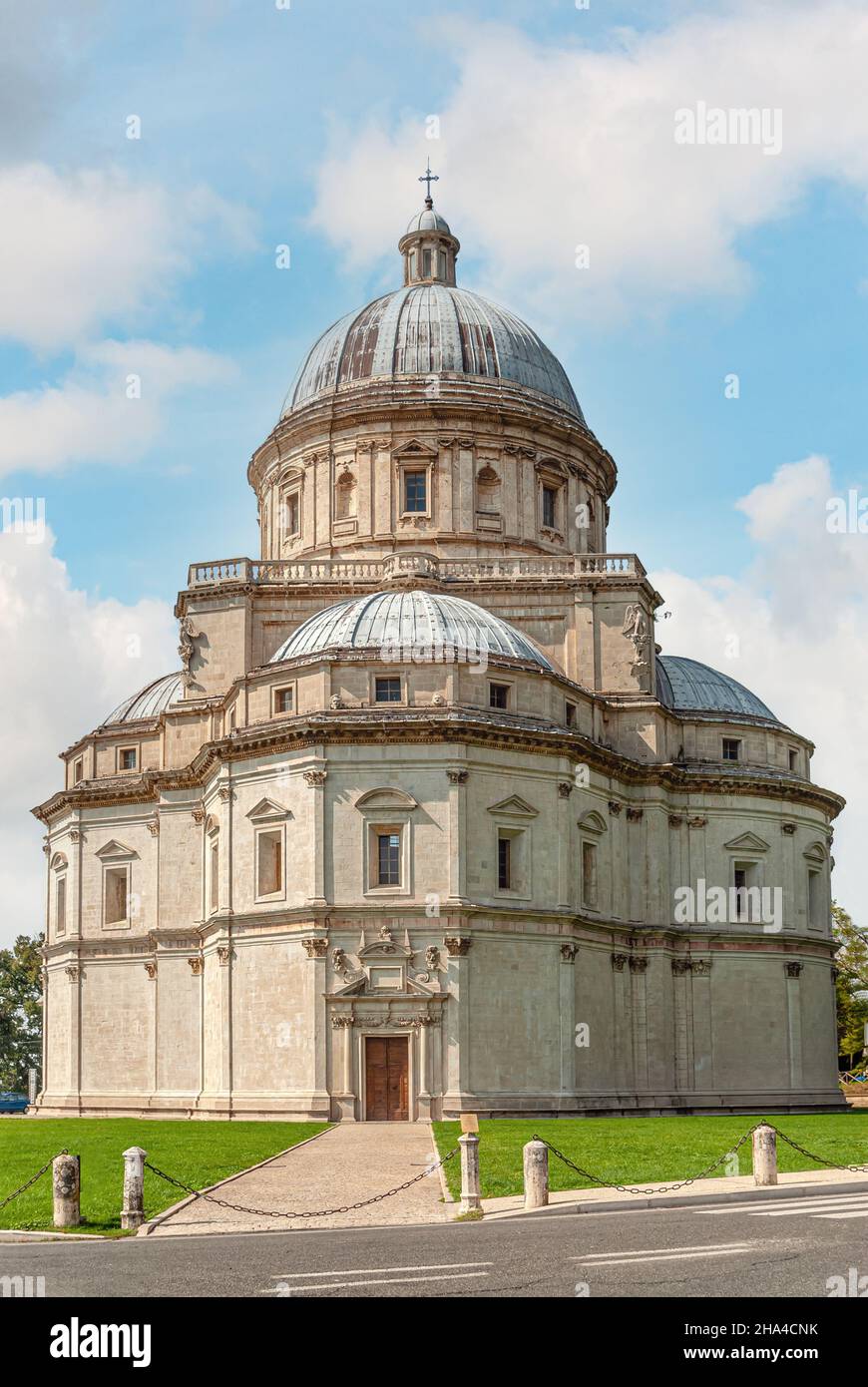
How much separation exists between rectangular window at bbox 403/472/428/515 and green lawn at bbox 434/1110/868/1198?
2664cm

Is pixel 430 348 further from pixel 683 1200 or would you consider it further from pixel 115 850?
pixel 683 1200

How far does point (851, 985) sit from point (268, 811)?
4512 cm

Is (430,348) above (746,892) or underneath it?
above

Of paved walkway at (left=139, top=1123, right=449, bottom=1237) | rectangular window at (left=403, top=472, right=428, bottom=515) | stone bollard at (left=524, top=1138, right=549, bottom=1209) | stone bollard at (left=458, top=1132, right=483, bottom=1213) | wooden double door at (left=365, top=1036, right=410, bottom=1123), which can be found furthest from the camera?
rectangular window at (left=403, top=472, right=428, bottom=515)

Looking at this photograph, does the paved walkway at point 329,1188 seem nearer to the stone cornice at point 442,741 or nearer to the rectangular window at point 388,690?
the stone cornice at point 442,741

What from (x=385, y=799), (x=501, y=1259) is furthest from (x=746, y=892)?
(x=501, y=1259)

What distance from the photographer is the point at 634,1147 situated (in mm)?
36719

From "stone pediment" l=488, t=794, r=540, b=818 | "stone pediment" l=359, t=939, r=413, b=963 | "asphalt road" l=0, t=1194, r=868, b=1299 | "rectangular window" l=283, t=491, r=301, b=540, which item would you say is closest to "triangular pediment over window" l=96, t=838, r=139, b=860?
"rectangular window" l=283, t=491, r=301, b=540

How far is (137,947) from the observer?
217 ft

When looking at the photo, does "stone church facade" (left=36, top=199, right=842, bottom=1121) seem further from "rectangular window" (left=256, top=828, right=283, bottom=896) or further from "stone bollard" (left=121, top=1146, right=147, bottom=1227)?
"stone bollard" (left=121, top=1146, right=147, bottom=1227)

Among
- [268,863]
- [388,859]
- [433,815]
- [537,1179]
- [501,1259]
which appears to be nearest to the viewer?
[501,1259]

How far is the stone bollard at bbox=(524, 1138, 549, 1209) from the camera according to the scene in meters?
26.1

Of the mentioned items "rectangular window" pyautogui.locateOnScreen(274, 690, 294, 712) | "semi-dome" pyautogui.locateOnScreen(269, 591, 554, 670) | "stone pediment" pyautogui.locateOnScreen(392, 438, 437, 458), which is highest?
"stone pediment" pyautogui.locateOnScreen(392, 438, 437, 458)
